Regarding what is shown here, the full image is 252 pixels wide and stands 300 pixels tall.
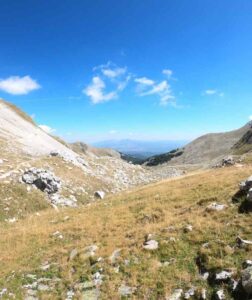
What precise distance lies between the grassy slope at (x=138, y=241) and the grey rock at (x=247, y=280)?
3.55ft

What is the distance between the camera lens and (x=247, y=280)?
44.8 ft

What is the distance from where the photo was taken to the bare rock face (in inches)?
1692

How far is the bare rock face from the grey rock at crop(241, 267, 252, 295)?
3213cm

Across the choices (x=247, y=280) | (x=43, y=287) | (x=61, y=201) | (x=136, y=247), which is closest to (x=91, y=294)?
(x=43, y=287)

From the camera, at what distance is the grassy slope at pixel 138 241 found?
1622cm

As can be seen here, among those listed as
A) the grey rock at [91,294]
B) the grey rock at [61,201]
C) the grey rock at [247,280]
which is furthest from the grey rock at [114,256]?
the grey rock at [61,201]

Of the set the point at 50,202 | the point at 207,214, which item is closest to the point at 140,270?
the point at 207,214

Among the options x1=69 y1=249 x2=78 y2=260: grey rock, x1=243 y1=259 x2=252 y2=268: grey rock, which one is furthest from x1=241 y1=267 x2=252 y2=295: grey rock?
x1=69 y1=249 x2=78 y2=260: grey rock

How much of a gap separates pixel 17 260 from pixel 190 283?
11.0m

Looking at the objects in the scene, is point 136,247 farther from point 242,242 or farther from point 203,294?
point 203,294

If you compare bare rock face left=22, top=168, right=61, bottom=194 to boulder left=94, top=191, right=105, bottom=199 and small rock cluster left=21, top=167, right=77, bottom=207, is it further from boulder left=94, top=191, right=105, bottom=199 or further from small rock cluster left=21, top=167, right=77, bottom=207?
boulder left=94, top=191, right=105, bottom=199

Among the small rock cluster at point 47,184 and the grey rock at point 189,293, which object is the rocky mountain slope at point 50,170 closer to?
the small rock cluster at point 47,184

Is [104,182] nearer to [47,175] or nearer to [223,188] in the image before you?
[47,175]

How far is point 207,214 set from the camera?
22.0m
